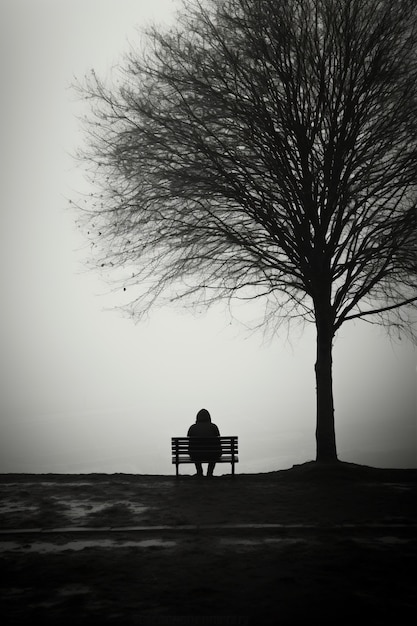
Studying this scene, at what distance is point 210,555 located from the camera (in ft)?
19.8

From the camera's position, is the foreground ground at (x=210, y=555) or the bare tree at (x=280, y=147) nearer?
the foreground ground at (x=210, y=555)

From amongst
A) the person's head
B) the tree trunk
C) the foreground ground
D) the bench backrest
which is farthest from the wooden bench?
the tree trunk

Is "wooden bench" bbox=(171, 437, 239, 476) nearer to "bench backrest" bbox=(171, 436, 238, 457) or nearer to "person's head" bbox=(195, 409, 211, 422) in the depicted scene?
"bench backrest" bbox=(171, 436, 238, 457)

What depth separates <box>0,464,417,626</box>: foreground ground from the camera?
4.62 meters

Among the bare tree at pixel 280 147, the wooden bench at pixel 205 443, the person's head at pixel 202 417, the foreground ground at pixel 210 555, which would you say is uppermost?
the bare tree at pixel 280 147

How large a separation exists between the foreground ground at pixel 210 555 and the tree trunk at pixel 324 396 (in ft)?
5.32

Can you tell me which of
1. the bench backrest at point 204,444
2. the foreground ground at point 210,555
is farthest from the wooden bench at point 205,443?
the foreground ground at point 210,555

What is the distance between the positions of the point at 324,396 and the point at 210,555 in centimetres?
643

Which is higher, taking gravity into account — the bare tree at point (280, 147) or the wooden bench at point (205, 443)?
the bare tree at point (280, 147)

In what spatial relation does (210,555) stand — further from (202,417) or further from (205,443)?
(202,417)

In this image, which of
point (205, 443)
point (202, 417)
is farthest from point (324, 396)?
point (205, 443)

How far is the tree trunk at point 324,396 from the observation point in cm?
1171

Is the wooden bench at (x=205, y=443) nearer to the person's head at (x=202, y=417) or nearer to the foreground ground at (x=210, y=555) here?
the person's head at (x=202, y=417)

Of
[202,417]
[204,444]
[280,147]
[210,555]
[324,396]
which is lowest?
[210,555]
